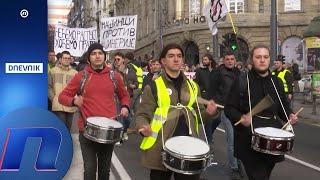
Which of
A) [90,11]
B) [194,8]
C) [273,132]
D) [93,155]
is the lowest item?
[93,155]

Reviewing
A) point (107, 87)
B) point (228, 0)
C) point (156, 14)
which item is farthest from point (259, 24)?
point (107, 87)

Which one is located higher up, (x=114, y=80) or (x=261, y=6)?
(x=261, y=6)

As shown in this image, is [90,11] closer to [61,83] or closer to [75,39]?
[75,39]

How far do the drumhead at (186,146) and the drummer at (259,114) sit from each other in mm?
756

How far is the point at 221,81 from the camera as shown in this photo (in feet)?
30.1

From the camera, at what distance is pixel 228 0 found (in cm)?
4531

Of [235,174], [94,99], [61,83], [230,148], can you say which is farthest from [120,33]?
[94,99]

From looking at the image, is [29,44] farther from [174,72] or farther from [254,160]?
[254,160]

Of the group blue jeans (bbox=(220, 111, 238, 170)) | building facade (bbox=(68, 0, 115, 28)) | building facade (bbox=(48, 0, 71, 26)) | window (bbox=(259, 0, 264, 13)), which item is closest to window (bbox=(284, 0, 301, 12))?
window (bbox=(259, 0, 264, 13))

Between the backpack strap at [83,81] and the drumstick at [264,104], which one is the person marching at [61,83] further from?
the drumstick at [264,104]

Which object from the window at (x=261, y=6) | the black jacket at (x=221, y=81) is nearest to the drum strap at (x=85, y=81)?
the black jacket at (x=221, y=81)
